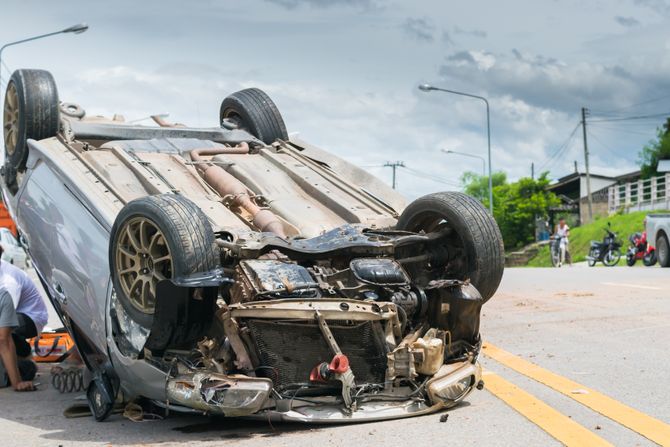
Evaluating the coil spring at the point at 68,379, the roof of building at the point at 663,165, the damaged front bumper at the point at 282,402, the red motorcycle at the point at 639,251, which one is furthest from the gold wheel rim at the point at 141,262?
the roof of building at the point at 663,165

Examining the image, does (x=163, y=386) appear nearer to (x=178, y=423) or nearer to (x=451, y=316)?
(x=178, y=423)

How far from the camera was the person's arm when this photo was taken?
24.1 feet

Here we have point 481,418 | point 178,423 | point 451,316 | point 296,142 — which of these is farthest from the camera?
point 296,142

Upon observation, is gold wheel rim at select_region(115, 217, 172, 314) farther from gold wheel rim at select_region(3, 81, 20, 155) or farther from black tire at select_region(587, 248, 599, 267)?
black tire at select_region(587, 248, 599, 267)

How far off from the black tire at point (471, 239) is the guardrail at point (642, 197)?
34166mm

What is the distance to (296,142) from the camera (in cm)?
873

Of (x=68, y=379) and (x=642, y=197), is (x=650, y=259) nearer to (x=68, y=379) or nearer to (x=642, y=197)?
(x=68, y=379)

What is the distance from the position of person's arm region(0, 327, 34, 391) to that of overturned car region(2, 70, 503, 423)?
595 mm

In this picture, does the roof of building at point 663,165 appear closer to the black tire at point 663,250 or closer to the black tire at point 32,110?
the black tire at point 663,250

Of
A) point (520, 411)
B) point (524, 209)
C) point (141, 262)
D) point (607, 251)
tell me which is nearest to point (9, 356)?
point (141, 262)

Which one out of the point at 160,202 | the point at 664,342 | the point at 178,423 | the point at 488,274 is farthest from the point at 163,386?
the point at 664,342

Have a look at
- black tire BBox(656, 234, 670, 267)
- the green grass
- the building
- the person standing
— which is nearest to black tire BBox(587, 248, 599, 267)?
black tire BBox(656, 234, 670, 267)

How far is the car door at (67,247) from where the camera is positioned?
241 inches

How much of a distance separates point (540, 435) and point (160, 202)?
2.60 m
